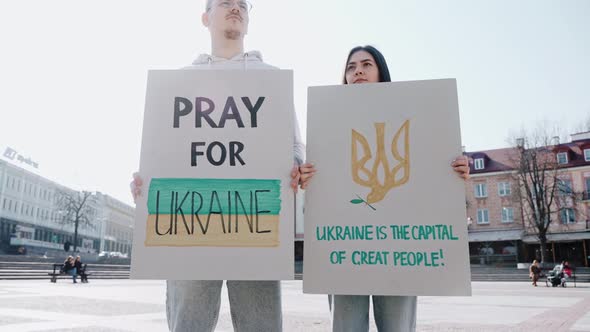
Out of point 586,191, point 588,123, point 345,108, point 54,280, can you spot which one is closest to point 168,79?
point 345,108

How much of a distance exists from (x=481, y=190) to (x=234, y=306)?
44966 mm

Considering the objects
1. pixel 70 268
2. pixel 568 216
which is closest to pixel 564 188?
pixel 568 216

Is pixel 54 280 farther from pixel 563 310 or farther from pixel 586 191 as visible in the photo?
pixel 586 191

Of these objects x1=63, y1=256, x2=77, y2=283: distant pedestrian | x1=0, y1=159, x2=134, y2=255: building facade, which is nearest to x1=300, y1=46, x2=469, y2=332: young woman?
x1=63, y1=256, x2=77, y2=283: distant pedestrian

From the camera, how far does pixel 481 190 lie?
4350 centimetres

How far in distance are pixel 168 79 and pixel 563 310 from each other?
9.12 m

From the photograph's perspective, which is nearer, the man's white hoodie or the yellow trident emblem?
the yellow trident emblem

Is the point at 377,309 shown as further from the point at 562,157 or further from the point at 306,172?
the point at 562,157

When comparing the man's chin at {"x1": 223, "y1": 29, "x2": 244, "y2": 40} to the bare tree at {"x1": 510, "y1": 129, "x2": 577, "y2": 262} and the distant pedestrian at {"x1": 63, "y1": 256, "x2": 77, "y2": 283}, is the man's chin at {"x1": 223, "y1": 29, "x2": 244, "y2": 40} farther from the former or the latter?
the bare tree at {"x1": 510, "y1": 129, "x2": 577, "y2": 262}

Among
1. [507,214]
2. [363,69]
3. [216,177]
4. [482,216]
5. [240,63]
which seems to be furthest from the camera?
[482,216]

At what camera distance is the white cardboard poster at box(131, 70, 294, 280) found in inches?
89.4

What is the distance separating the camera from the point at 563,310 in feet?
28.5

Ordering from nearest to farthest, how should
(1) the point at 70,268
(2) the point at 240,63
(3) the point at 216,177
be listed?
(3) the point at 216,177 < (2) the point at 240,63 < (1) the point at 70,268

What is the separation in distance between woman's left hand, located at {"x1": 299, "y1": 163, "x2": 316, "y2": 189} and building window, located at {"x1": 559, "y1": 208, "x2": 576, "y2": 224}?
4298 cm
